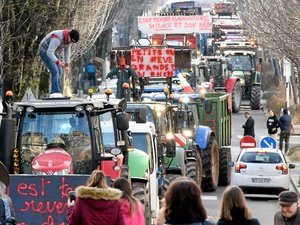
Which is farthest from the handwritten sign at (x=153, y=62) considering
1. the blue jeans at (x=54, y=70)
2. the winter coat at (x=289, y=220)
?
the winter coat at (x=289, y=220)

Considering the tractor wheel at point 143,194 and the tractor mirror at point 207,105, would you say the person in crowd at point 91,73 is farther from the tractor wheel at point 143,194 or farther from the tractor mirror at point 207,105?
the tractor wheel at point 143,194

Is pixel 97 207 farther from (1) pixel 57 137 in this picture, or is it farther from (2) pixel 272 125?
(2) pixel 272 125

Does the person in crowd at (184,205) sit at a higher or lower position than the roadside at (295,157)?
higher

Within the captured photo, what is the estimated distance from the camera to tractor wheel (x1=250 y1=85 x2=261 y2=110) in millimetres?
66369

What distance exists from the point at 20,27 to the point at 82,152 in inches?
851

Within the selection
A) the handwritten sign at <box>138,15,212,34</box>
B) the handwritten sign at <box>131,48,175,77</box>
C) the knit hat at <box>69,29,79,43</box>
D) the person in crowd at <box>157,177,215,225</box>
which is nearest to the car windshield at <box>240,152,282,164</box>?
the handwritten sign at <box>131,48,175,77</box>

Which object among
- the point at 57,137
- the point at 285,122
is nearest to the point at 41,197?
the point at 57,137

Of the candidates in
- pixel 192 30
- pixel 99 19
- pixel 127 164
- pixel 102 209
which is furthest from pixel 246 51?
pixel 102 209

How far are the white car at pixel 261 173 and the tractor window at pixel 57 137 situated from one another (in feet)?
44.1

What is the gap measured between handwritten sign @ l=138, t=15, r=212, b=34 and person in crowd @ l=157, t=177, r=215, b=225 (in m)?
51.3

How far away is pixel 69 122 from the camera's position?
19.3 m

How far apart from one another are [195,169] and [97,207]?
55.6 ft

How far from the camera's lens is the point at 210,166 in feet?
110

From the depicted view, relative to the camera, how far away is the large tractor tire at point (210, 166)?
33531 mm
